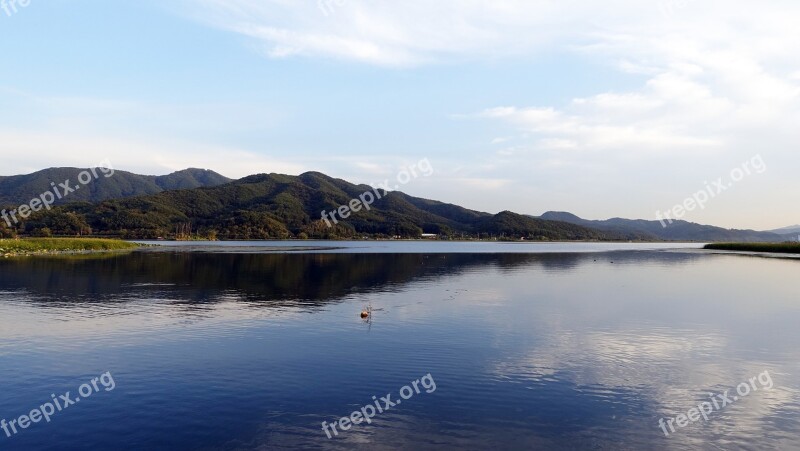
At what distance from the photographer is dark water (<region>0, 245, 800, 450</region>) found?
1986 cm

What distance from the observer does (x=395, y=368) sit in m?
28.6

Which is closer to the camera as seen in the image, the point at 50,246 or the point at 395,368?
the point at 395,368

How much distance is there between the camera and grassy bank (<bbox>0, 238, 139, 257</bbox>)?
13052cm

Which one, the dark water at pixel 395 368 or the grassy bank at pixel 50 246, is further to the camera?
the grassy bank at pixel 50 246

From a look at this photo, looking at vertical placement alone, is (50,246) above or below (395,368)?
above

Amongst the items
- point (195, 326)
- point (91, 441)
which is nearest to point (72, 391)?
point (91, 441)

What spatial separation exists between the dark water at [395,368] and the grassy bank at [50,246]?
86467 millimetres

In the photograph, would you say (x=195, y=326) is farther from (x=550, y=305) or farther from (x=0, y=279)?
(x=0, y=279)

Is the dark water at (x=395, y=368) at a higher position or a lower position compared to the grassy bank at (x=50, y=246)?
lower

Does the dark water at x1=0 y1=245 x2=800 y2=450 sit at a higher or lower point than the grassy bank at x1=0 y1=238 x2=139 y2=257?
lower

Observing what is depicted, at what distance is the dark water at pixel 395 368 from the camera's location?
782 inches

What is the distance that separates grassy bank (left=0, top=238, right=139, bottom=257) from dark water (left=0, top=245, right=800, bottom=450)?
8647 cm

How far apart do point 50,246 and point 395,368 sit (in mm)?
151233

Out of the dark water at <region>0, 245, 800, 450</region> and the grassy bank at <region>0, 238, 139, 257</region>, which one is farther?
the grassy bank at <region>0, 238, 139, 257</region>
